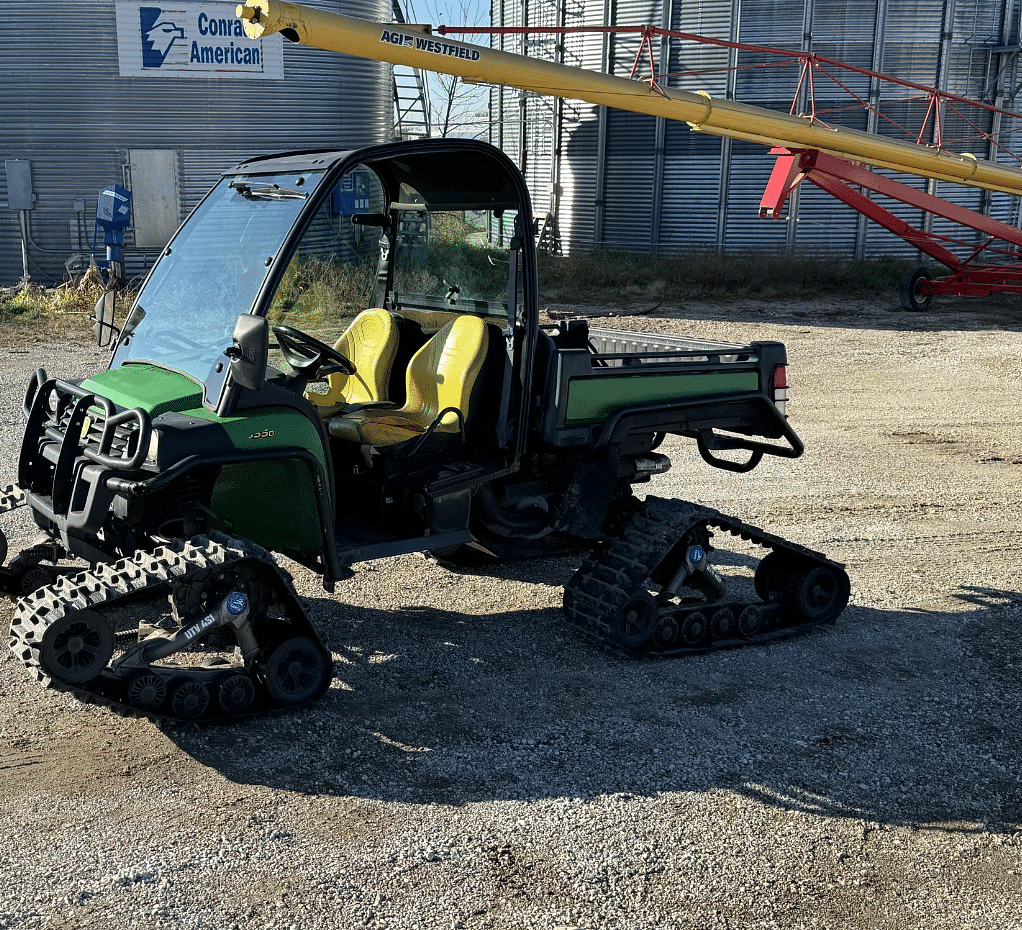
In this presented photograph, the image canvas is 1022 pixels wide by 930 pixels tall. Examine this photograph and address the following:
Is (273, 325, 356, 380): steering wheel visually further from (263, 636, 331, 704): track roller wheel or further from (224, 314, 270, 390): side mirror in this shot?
(263, 636, 331, 704): track roller wheel

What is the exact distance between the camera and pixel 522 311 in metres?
5.80

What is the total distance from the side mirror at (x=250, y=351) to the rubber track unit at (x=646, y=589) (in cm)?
215

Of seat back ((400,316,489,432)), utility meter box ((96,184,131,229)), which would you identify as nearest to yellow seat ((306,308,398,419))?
seat back ((400,316,489,432))

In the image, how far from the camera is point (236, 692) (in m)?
4.82

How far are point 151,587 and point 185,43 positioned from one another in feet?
50.4

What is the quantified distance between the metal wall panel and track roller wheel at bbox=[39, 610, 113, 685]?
1502cm

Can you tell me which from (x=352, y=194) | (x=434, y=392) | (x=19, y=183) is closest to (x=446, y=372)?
(x=434, y=392)

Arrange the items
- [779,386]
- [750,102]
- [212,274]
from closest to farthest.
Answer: [212,274] → [779,386] → [750,102]

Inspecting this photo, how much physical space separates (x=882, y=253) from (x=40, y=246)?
15.5 m

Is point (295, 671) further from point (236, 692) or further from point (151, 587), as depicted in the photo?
point (151, 587)

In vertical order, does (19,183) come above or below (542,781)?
above

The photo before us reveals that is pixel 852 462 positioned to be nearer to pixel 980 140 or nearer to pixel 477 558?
pixel 477 558

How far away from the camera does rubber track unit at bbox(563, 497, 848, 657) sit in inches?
229

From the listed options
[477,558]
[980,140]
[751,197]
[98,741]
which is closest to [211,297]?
[98,741]
